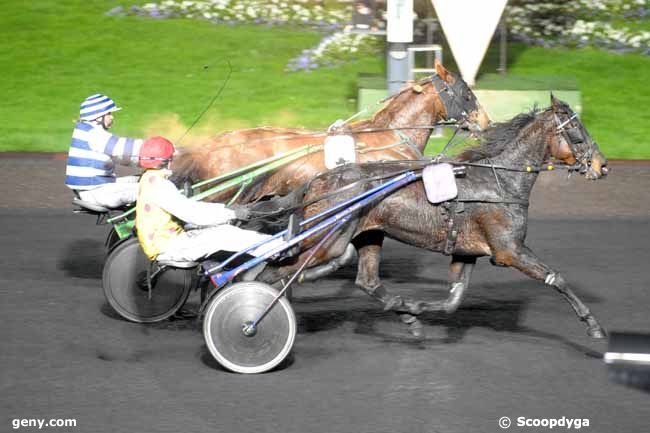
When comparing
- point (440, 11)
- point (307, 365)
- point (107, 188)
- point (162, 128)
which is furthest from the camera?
point (162, 128)

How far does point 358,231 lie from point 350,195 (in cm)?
29

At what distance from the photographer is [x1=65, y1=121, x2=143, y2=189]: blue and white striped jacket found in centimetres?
798

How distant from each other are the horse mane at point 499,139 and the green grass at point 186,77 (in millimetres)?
7378

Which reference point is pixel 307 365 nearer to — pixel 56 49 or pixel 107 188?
pixel 107 188

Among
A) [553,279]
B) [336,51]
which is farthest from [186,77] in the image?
[553,279]

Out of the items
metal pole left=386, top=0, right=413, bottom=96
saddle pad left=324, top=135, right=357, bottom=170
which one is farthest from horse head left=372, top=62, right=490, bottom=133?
metal pole left=386, top=0, right=413, bottom=96

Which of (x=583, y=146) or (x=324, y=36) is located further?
(x=324, y=36)

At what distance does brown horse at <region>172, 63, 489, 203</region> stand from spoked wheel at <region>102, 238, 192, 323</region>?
1.20 meters

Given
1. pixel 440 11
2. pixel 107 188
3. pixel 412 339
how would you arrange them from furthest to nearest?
pixel 440 11
pixel 107 188
pixel 412 339

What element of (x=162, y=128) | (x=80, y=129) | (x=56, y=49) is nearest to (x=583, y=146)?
(x=80, y=129)

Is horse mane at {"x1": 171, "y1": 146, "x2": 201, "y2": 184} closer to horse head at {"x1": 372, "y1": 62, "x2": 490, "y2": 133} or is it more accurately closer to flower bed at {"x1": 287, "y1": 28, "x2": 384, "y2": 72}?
horse head at {"x1": 372, "y1": 62, "x2": 490, "y2": 133}

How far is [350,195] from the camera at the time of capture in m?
6.90


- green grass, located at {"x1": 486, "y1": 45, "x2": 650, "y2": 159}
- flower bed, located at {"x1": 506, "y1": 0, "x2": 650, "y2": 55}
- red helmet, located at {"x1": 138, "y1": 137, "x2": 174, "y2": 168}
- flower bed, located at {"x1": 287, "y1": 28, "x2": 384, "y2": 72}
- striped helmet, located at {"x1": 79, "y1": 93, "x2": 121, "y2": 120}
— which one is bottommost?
green grass, located at {"x1": 486, "y1": 45, "x2": 650, "y2": 159}

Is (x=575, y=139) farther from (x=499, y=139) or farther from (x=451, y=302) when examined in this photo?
(x=451, y=302)
